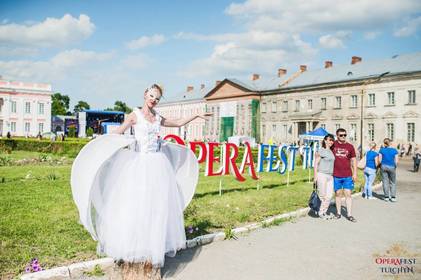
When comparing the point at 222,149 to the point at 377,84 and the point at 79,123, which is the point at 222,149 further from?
the point at 79,123

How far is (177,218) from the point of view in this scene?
470 cm

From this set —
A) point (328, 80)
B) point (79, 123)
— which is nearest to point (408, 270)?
point (328, 80)

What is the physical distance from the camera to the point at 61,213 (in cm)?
766

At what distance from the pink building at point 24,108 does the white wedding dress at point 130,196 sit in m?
70.5

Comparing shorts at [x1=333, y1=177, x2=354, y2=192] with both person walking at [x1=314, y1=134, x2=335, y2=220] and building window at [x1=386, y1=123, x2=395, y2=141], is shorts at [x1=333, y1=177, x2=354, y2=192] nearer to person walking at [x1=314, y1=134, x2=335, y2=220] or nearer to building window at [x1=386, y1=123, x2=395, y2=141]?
person walking at [x1=314, y1=134, x2=335, y2=220]

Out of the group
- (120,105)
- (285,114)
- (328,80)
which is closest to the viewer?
(328,80)

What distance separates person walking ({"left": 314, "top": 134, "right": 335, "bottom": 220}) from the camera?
335 inches

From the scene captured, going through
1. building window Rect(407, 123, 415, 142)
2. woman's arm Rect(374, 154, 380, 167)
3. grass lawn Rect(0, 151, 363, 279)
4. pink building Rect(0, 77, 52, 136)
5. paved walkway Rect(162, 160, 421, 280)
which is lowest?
paved walkway Rect(162, 160, 421, 280)

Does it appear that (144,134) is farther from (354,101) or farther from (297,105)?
(297,105)

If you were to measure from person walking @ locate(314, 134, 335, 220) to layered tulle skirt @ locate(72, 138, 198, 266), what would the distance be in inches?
190

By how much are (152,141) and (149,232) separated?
3.53 feet

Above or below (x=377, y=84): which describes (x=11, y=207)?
below

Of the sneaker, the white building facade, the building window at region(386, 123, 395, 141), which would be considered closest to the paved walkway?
the sneaker

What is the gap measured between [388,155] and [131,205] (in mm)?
9292
